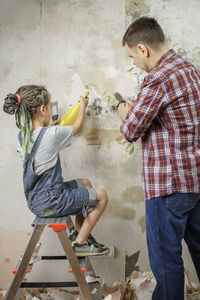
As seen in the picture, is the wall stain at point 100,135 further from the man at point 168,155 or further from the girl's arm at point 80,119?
the man at point 168,155

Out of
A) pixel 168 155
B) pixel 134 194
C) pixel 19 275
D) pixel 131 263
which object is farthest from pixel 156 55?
pixel 131 263

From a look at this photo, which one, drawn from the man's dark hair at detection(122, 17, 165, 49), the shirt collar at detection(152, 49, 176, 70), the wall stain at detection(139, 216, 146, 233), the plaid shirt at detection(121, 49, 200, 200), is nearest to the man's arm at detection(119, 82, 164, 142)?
the plaid shirt at detection(121, 49, 200, 200)

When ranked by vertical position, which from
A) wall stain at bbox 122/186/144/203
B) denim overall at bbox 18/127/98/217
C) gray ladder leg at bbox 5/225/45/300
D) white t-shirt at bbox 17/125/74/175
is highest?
white t-shirt at bbox 17/125/74/175

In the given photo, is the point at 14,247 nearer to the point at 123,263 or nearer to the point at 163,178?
the point at 123,263

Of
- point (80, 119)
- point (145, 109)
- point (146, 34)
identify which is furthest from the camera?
point (80, 119)

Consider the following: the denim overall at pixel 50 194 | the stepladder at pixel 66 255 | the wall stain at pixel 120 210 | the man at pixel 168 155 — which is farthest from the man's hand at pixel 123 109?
the wall stain at pixel 120 210

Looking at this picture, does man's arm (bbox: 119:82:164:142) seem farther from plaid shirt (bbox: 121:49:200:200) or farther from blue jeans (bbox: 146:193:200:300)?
blue jeans (bbox: 146:193:200:300)

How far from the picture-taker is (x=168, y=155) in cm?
135

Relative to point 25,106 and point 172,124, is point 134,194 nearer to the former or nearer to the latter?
point 172,124

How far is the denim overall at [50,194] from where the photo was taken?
159 cm

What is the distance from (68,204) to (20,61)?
1.08m

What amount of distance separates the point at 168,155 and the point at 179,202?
0.21 meters

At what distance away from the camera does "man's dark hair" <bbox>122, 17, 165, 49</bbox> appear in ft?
4.75

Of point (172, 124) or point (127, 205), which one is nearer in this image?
point (172, 124)
